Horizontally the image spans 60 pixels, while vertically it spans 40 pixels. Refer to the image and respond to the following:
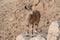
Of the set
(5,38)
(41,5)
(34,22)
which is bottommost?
(5,38)

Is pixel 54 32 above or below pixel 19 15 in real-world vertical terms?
below

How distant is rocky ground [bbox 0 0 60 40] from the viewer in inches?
232

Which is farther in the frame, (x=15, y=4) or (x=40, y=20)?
(x=15, y=4)

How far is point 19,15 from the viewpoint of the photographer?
664cm

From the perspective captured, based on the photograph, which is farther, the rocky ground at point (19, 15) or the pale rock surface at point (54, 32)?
the rocky ground at point (19, 15)

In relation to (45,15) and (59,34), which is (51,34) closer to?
(59,34)

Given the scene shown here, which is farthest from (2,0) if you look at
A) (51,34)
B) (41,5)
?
(51,34)

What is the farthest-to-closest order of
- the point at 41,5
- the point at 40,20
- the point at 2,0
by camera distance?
the point at 2,0, the point at 41,5, the point at 40,20

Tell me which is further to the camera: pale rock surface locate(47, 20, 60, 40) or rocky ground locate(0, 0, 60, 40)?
rocky ground locate(0, 0, 60, 40)

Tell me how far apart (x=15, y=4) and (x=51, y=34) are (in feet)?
14.4

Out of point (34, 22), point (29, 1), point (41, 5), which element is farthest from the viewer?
point (29, 1)

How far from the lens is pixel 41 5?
670 cm

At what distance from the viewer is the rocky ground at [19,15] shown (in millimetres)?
5901

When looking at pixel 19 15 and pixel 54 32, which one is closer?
pixel 54 32
